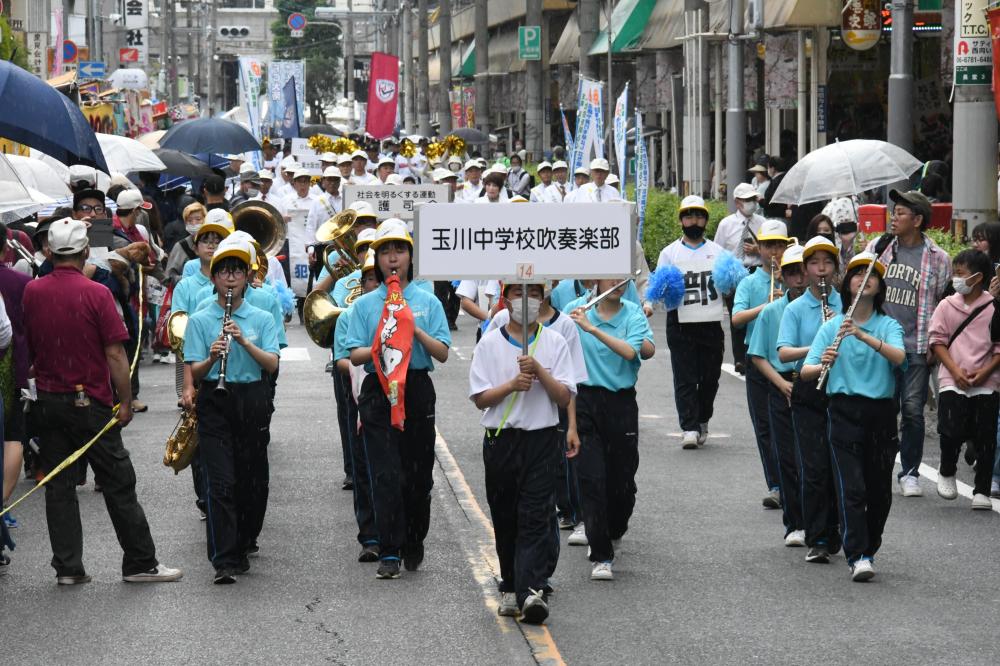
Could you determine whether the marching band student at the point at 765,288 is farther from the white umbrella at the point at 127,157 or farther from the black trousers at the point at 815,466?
the white umbrella at the point at 127,157

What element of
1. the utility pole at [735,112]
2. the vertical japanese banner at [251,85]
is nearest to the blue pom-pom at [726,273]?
the utility pole at [735,112]

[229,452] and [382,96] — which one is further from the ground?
[382,96]

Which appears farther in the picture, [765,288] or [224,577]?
[765,288]

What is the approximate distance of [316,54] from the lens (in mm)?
122188

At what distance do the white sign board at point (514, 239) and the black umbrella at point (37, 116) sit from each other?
3691 millimetres

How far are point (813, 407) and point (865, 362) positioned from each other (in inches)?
24.2

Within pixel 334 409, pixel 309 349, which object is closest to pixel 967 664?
pixel 334 409

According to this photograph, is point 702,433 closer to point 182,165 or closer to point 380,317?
point 380,317

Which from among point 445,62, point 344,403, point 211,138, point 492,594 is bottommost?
point 492,594

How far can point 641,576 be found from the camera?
944cm

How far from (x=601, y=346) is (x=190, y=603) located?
262 centimetres

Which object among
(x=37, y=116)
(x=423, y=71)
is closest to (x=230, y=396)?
(x=37, y=116)

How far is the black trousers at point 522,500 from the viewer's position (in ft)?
27.2

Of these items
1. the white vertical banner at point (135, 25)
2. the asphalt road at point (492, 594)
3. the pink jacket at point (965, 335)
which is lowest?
the asphalt road at point (492, 594)
